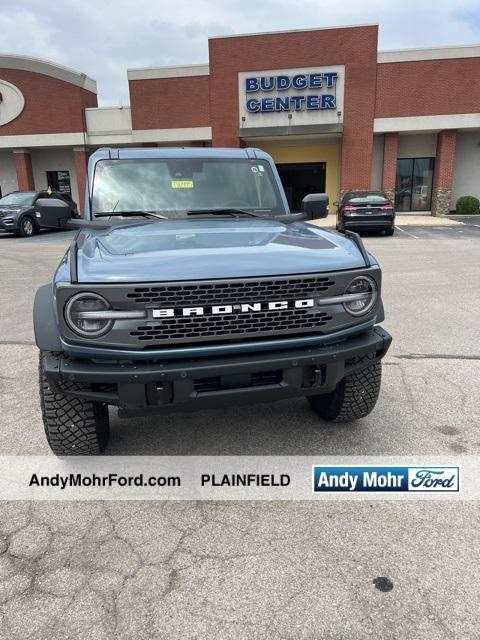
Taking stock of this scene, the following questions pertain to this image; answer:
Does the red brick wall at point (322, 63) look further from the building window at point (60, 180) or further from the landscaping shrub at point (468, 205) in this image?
the building window at point (60, 180)

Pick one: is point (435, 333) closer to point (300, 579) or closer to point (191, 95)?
point (300, 579)

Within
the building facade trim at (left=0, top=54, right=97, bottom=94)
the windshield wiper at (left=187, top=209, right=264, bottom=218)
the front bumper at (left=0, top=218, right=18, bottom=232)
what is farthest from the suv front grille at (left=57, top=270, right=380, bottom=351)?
the building facade trim at (left=0, top=54, right=97, bottom=94)

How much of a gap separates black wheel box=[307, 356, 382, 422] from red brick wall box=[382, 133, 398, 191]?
23209 millimetres

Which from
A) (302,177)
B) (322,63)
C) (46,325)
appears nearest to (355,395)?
(46,325)

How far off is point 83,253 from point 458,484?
8.38 ft

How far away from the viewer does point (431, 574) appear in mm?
2225

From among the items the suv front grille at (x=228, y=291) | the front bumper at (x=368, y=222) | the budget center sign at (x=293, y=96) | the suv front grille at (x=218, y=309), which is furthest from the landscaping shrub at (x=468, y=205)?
the suv front grille at (x=228, y=291)

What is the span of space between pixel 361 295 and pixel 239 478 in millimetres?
1321

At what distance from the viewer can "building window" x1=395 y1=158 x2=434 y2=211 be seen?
25.8 metres

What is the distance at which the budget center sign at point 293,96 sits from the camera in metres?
23.0

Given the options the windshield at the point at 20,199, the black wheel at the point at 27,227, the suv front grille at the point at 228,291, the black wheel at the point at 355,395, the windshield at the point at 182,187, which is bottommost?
the black wheel at the point at 27,227

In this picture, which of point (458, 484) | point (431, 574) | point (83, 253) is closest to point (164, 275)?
point (83, 253)

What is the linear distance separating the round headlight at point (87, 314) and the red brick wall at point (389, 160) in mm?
24380

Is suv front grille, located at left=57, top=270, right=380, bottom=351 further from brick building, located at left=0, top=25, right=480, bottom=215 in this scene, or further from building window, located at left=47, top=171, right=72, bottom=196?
building window, located at left=47, top=171, right=72, bottom=196
